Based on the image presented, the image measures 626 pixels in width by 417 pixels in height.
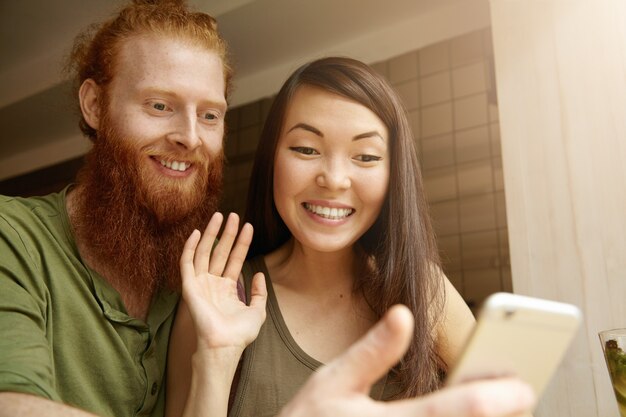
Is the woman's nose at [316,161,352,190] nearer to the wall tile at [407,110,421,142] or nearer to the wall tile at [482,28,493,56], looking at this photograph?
the wall tile at [482,28,493,56]

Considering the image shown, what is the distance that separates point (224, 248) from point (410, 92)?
6.86ft

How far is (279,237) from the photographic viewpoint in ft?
5.15

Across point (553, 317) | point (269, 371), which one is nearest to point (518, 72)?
point (269, 371)

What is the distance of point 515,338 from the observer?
0.53m

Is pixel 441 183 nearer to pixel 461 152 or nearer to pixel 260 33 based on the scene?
pixel 461 152

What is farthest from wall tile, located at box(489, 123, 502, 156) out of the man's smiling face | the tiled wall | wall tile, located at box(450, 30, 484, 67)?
the man's smiling face

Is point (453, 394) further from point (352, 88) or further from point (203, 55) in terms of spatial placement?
point (203, 55)

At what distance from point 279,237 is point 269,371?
0.38m

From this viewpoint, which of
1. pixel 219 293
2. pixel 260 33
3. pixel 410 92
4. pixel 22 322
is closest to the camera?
pixel 22 322

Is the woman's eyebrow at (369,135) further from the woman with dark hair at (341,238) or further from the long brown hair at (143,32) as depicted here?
the long brown hair at (143,32)

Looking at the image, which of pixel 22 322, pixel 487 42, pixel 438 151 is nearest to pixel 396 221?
pixel 22 322

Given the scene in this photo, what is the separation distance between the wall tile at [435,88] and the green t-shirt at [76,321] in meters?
2.13

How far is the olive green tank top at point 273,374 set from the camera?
1276 mm

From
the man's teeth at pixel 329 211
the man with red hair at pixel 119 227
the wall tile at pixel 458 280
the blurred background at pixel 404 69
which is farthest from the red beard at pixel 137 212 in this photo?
the wall tile at pixel 458 280
